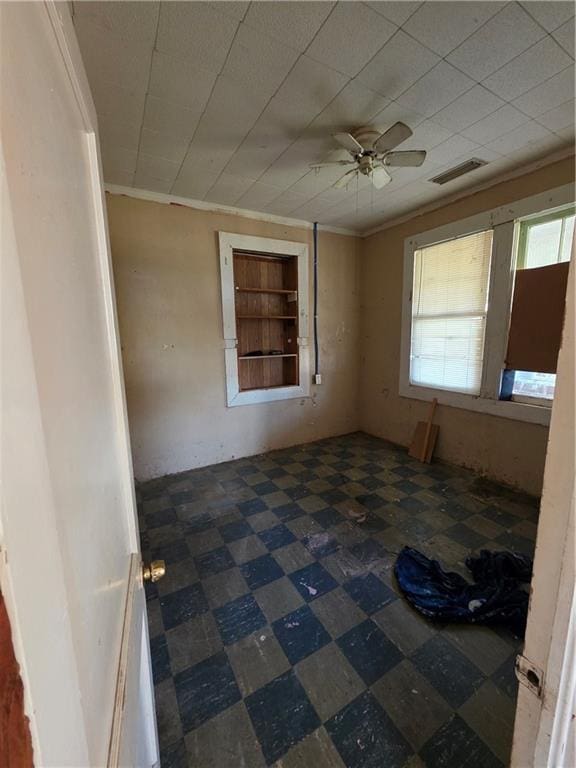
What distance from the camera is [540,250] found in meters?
2.29

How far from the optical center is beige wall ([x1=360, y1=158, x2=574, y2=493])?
7.83 feet

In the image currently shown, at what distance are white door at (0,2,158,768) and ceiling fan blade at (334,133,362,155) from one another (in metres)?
1.47

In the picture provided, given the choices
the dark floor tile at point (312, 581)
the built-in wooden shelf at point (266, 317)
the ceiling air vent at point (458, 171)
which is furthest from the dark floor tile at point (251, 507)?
the ceiling air vent at point (458, 171)

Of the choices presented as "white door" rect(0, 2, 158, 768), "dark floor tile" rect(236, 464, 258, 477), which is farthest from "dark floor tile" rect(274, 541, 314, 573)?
"white door" rect(0, 2, 158, 768)

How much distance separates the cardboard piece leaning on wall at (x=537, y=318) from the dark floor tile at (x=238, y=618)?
2.52 m

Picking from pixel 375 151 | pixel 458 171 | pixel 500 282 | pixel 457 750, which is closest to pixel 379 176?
pixel 375 151

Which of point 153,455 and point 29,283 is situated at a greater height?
point 29,283

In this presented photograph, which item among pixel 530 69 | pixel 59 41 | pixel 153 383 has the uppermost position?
pixel 530 69

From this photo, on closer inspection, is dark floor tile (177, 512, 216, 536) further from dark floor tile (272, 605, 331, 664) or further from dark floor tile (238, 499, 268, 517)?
dark floor tile (272, 605, 331, 664)

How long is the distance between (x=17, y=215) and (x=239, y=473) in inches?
115

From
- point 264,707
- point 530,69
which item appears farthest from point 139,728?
point 530,69

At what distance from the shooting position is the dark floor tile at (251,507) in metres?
2.32

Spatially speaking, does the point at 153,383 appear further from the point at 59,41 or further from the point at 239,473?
the point at 59,41

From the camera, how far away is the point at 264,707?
1.12 meters
